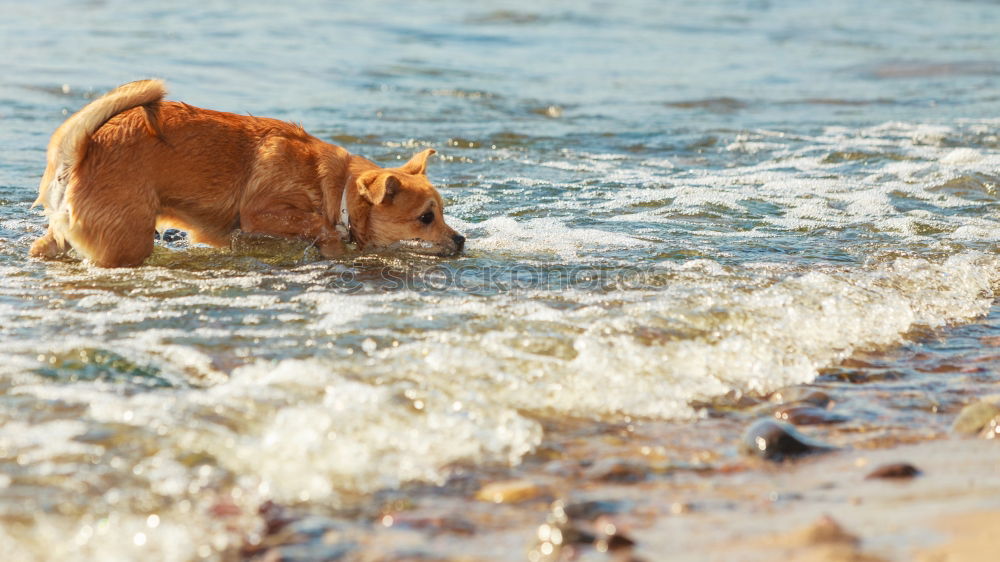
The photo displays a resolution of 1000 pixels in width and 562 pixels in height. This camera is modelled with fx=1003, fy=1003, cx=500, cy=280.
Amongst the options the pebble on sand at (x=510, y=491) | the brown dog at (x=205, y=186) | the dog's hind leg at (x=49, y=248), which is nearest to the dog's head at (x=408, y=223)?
the brown dog at (x=205, y=186)

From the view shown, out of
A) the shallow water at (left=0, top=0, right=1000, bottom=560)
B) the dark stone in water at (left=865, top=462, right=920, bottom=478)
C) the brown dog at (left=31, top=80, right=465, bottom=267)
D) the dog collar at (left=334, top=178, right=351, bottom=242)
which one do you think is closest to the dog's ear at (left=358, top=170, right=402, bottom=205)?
the brown dog at (left=31, top=80, right=465, bottom=267)

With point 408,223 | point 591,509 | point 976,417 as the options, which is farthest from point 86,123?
point 976,417

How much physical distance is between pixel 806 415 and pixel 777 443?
0.44 m

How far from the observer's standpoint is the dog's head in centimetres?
604

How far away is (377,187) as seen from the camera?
583 cm

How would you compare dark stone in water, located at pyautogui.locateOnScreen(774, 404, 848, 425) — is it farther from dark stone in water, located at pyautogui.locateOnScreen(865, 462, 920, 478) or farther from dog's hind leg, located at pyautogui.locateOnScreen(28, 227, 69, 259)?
dog's hind leg, located at pyautogui.locateOnScreen(28, 227, 69, 259)

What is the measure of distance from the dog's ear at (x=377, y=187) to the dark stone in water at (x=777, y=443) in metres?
3.04

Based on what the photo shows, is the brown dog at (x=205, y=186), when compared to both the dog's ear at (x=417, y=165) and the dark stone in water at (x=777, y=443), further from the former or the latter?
the dark stone in water at (x=777, y=443)

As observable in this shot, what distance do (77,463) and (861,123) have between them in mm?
10218

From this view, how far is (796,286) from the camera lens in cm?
518

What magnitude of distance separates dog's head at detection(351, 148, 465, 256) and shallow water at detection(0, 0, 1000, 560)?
0.49 ft

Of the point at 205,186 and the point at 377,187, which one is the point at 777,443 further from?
the point at 205,186

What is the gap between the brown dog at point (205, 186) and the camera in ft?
16.5

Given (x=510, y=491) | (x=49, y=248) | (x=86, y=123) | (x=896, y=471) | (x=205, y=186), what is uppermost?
(x=86, y=123)
